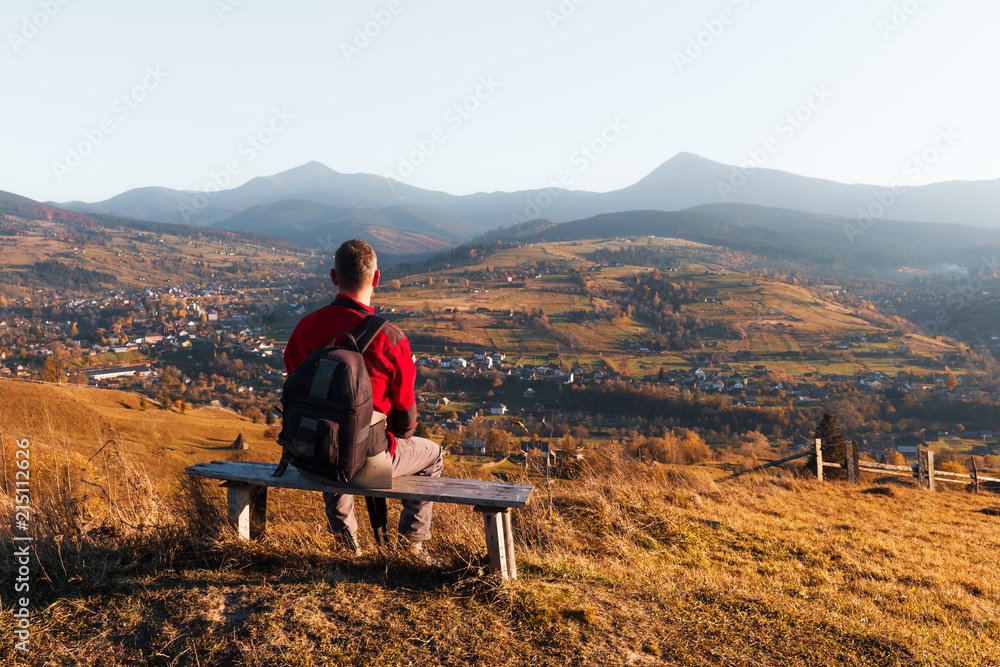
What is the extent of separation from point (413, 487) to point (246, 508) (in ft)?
4.34

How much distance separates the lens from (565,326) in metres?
99.4

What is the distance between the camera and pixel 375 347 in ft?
10.5

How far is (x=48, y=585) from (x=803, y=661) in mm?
4319

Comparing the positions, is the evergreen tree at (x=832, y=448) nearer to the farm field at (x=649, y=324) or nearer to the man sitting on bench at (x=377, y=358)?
the man sitting on bench at (x=377, y=358)

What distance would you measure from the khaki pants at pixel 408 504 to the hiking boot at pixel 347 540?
0.03m

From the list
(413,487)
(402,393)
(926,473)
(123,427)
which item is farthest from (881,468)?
(123,427)

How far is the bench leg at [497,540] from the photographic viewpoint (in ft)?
10.3

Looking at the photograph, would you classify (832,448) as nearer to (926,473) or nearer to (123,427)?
(926,473)

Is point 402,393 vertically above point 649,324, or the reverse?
point 402,393

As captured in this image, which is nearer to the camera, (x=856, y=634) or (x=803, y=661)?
(x=803, y=661)

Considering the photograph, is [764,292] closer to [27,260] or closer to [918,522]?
[918,522]

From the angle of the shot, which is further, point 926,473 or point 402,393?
point 926,473

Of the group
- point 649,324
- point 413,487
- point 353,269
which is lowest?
point 649,324

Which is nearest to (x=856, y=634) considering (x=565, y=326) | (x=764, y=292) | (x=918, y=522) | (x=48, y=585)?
(x=48, y=585)
